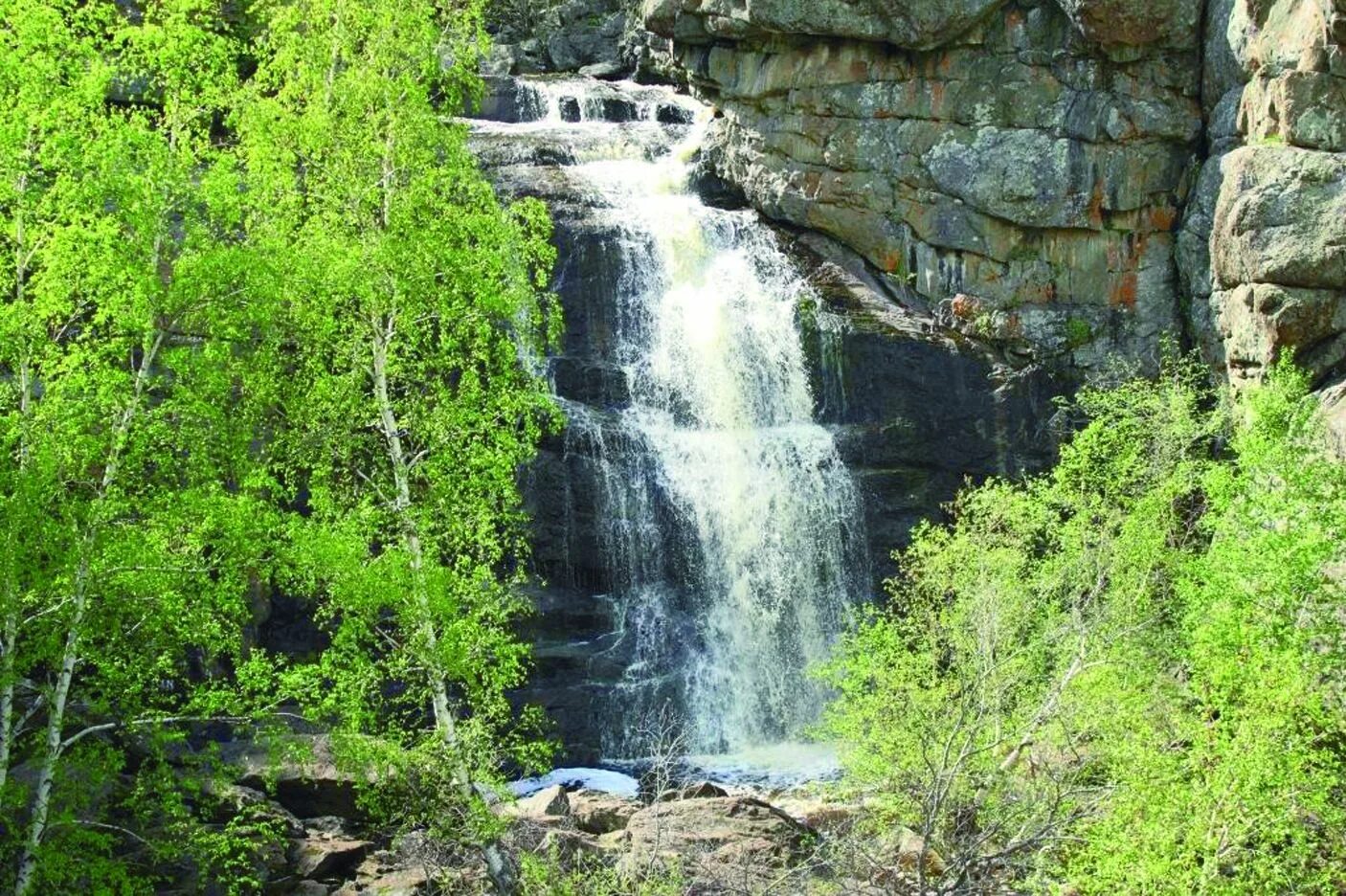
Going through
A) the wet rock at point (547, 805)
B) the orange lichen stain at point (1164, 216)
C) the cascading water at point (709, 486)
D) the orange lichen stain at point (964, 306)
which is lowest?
the wet rock at point (547, 805)

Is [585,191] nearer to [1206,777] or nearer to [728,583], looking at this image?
[728,583]

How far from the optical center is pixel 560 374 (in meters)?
28.9

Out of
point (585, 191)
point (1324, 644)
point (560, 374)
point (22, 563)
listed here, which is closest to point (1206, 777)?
point (1324, 644)

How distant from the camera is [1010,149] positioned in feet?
104

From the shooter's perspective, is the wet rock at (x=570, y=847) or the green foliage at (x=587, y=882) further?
the wet rock at (x=570, y=847)

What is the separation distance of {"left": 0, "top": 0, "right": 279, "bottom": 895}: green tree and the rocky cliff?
2107cm

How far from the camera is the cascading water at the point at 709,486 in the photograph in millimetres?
26594

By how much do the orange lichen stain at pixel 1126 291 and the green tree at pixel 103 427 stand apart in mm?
24396

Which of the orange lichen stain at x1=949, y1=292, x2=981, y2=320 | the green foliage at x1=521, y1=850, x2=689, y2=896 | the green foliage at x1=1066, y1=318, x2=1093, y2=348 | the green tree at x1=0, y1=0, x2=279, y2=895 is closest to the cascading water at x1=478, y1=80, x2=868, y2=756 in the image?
the orange lichen stain at x1=949, y1=292, x2=981, y2=320

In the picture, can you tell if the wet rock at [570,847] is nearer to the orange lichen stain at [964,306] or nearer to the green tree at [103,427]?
the green tree at [103,427]

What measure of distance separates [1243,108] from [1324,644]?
15813mm

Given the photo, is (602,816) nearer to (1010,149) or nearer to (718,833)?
(718,833)

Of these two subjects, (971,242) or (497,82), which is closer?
(971,242)

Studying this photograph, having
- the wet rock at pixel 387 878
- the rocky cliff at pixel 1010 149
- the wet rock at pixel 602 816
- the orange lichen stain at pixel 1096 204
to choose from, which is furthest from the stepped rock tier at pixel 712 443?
the wet rock at pixel 387 878
